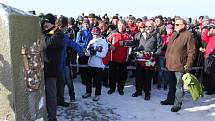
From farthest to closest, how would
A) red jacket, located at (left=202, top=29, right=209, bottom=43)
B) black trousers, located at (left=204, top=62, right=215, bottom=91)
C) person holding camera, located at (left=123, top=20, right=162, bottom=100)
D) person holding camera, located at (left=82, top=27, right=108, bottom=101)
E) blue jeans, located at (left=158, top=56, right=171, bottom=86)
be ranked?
red jacket, located at (left=202, top=29, right=209, bottom=43)
blue jeans, located at (left=158, top=56, right=171, bottom=86)
black trousers, located at (left=204, top=62, right=215, bottom=91)
person holding camera, located at (left=123, top=20, right=162, bottom=100)
person holding camera, located at (left=82, top=27, right=108, bottom=101)

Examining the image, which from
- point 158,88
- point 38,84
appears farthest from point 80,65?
point 38,84

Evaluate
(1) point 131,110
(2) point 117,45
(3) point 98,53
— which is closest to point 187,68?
(1) point 131,110

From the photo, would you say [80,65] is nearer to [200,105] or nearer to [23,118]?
[200,105]

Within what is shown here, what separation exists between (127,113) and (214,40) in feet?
10.7

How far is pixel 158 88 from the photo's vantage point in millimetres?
10094

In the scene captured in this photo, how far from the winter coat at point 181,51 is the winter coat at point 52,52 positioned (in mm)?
2674

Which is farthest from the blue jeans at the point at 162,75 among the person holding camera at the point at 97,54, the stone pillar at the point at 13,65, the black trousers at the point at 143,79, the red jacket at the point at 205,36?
the stone pillar at the point at 13,65

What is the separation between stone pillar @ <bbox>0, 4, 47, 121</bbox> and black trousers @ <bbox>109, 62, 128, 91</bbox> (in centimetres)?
505

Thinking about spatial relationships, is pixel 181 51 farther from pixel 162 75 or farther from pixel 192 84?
pixel 162 75

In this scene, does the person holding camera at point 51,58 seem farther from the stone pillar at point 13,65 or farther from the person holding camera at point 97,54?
the person holding camera at point 97,54

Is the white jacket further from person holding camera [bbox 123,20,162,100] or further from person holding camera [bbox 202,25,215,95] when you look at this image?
person holding camera [bbox 202,25,215,95]

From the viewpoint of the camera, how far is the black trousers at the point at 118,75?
30.3 ft

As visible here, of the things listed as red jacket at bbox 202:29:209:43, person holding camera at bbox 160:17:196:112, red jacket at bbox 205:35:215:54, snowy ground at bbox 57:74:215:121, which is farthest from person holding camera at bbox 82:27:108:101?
red jacket at bbox 202:29:209:43

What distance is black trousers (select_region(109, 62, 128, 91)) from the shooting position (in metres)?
9.23
